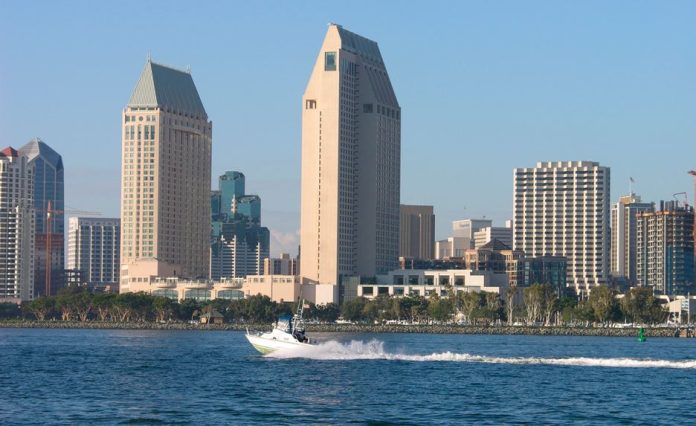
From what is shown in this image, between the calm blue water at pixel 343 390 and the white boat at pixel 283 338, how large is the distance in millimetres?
1709

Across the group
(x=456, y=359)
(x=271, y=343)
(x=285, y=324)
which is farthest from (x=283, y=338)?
(x=456, y=359)

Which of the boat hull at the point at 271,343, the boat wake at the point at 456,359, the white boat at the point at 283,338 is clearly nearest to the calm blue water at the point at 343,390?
the boat wake at the point at 456,359

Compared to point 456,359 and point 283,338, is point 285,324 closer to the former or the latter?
point 283,338

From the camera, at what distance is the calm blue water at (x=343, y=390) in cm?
10775

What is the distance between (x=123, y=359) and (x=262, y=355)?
17464mm

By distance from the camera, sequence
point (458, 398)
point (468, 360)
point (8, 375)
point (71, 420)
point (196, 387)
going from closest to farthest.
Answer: point (71, 420) < point (458, 398) < point (196, 387) < point (8, 375) < point (468, 360)

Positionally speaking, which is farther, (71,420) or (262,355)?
(262,355)

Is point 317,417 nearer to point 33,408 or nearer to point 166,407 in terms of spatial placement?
point 166,407

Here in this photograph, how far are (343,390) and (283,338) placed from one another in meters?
39.3

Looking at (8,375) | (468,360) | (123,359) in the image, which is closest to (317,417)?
(8,375)

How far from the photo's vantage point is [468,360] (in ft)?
556

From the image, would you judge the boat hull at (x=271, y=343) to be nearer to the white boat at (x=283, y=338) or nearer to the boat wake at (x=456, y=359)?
the white boat at (x=283, y=338)

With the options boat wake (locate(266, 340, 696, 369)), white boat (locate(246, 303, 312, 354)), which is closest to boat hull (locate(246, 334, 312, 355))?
white boat (locate(246, 303, 312, 354))

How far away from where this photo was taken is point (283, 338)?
166 metres
